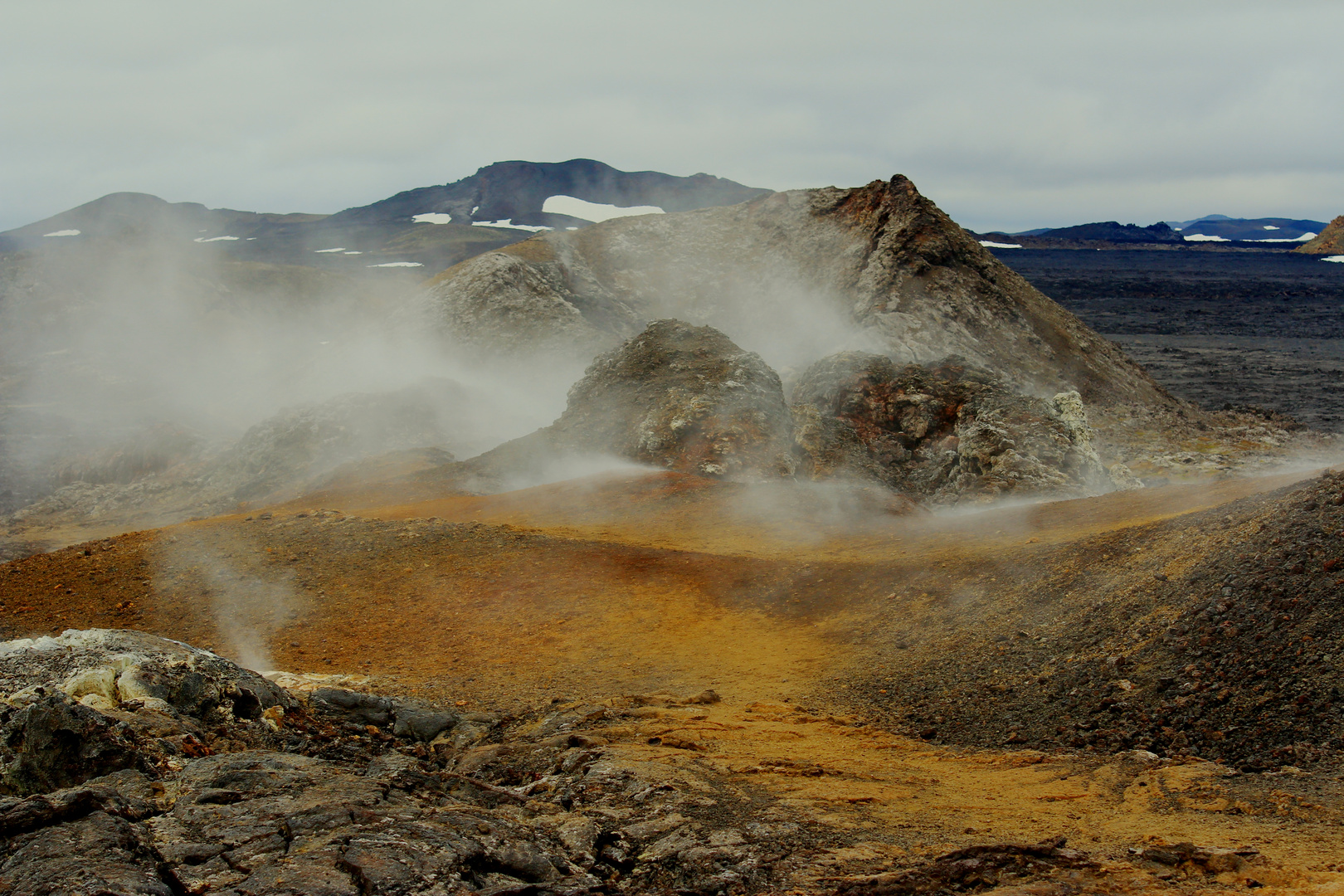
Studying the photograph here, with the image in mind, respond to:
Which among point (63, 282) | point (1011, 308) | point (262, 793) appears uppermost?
point (63, 282)

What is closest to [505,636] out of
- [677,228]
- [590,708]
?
[590,708]

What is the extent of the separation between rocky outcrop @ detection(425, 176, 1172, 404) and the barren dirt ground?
18278mm

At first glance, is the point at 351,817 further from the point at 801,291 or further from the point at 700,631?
the point at 801,291

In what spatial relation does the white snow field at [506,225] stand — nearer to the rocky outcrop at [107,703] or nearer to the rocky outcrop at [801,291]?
the rocky outcrop at [801,291]

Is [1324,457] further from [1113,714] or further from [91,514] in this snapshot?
[91,514]

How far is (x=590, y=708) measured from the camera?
8914 millimetres

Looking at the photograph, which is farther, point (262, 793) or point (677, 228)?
point (677, 228)

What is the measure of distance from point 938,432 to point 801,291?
61.8 ft

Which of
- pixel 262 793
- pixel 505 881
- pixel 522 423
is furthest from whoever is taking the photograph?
pixel 522 423

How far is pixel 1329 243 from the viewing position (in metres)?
151

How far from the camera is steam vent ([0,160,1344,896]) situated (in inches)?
201

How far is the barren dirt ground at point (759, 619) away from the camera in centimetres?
598

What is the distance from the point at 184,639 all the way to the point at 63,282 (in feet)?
167

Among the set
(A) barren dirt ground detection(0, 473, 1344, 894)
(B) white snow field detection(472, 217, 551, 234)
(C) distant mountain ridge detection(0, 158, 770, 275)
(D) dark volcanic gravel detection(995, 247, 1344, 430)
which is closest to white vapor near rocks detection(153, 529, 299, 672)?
(A) barren dirt ground detection(0, 473, 1344, 894)
